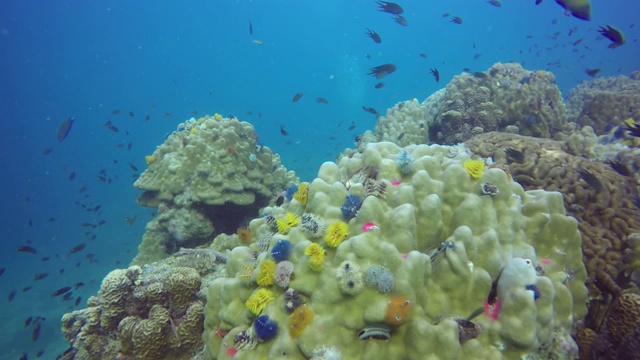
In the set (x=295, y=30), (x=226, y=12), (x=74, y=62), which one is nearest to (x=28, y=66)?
(x=74, y=62)

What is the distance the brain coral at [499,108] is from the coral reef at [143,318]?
7432 mm

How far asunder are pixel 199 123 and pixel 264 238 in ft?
22.1

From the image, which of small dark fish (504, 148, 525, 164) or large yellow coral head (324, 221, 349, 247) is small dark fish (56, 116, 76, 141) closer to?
large yellow coral head (324, 221, 349, 247)

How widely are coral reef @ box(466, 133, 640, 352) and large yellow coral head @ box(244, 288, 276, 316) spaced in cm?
337

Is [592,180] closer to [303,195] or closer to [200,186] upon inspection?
[303,195]

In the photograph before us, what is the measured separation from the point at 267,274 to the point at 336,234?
2.67 feet

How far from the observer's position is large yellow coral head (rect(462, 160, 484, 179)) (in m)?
3.65

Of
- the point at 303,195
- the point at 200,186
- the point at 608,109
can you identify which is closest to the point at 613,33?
the point at 608,109

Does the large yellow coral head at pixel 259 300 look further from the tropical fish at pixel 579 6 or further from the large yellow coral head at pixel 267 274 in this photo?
the tropical fish at pixel 579 6

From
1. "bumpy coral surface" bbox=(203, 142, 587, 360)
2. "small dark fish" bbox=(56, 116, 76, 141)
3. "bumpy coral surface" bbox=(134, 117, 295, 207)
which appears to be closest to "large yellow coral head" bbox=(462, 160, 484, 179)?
"bumpy coral surface" bbox=(203, 142, 587, 360)

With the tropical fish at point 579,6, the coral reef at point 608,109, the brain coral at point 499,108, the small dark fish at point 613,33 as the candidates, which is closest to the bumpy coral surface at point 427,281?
the tropical fish at point 579,6

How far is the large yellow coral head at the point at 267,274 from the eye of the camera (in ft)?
10.8

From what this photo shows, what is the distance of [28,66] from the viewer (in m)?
88.9

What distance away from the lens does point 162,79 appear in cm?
13650
